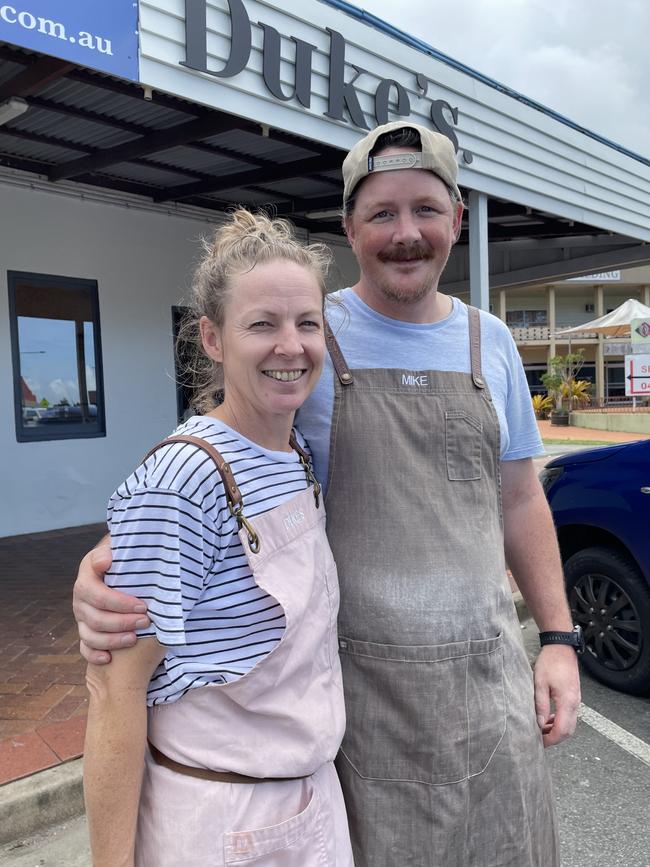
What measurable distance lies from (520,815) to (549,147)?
756 cm

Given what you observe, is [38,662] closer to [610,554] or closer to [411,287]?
[610,554]

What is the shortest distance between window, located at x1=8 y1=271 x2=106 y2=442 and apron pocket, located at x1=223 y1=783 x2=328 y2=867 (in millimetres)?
6246

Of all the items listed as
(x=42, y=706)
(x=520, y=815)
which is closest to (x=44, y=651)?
(x=42, y=706)

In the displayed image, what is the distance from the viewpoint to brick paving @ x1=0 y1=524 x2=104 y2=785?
295 centimetres

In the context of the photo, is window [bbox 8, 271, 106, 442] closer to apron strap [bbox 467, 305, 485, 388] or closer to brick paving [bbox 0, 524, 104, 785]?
brick paving [bbox 0, 524, 104, 785]

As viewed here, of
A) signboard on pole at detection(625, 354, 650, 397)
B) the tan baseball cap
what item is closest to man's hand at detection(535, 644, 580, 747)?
the tan baseball cap

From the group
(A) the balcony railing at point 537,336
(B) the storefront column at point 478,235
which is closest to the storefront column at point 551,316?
(A) the balcony railing at point 537,336

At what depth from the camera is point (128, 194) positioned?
293 inches

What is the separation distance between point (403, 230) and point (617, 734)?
2.93m

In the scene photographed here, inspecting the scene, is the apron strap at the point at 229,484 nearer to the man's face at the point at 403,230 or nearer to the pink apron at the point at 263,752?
the pink apron at the point at 263,752

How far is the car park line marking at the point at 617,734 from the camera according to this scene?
319 centimetres

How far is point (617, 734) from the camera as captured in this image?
10.9 ft

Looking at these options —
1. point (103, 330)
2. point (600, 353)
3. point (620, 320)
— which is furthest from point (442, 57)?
point (600, 353)

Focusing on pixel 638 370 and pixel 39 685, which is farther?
pixel 638 370
